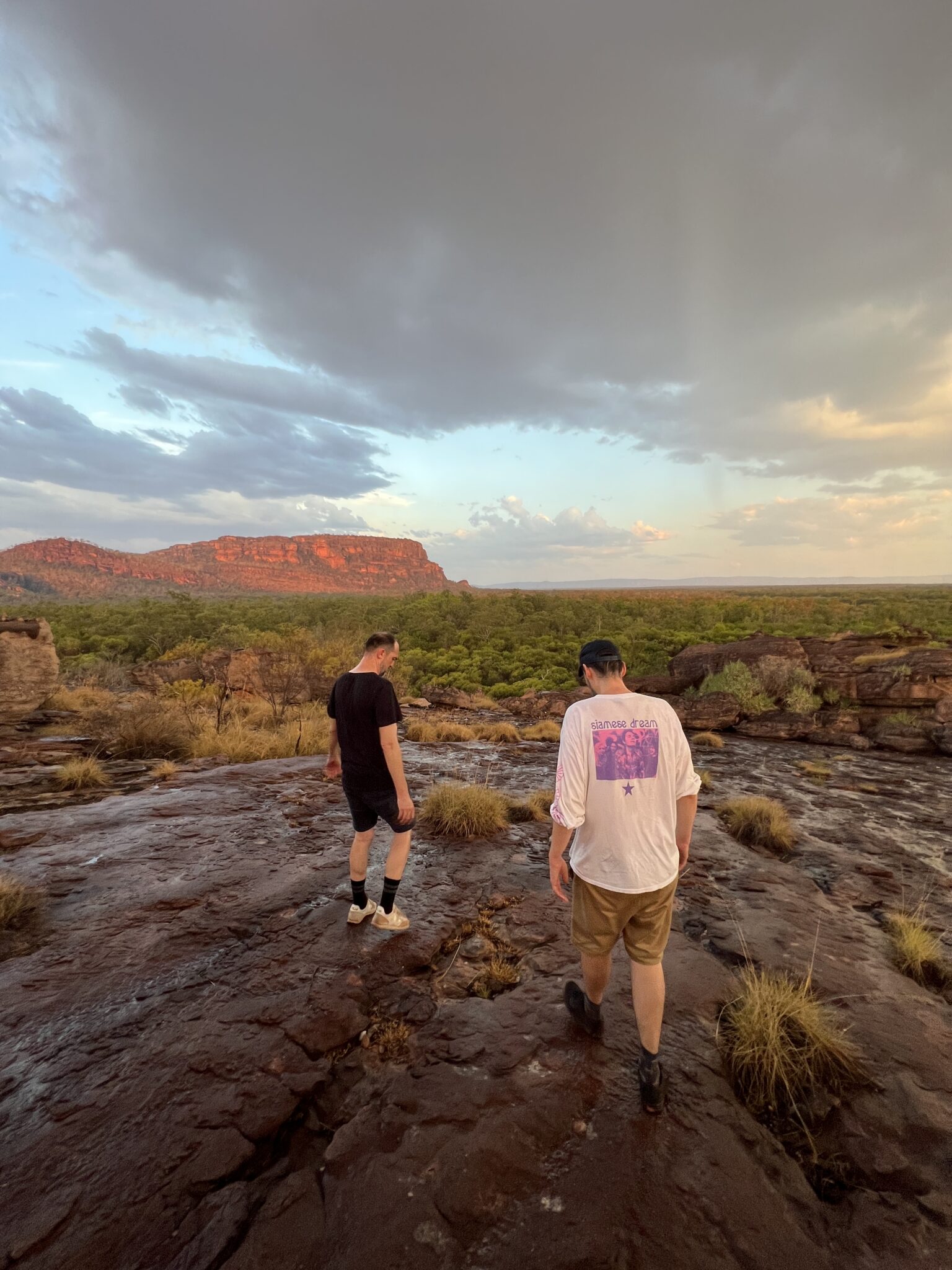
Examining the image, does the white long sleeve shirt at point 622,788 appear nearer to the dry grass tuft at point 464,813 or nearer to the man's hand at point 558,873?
the man's hand at point 558,873

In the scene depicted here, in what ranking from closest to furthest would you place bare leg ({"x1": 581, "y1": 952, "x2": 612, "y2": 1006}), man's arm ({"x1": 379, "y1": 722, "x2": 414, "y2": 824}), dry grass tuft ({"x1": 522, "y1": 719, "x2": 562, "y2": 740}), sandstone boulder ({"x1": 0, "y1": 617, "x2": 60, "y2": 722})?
bare leg ({"x1": 581, "y1": 952, "x2": 612, "y2": 1006}) < man's arm ({"x1": 379, "y1": 722, "x2": 414, "y2": 824}) < sandstone boulder ({"x1": 0, "y1": 617, "x2": 60, "y2": 722}) < dry grass tuft ({"x1": 522, "y1": 719, "x2": 562, "y2": 740})

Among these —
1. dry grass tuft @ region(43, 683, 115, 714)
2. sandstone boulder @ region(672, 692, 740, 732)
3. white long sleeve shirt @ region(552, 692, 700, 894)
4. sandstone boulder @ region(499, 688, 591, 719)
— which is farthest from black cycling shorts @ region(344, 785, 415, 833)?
sandstone boulder @ region(672, 692, 740, 732)

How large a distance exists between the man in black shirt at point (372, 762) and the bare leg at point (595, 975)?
4.43 feet

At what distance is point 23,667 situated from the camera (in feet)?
32.4

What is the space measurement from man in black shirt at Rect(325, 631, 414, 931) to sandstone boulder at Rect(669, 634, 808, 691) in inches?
552

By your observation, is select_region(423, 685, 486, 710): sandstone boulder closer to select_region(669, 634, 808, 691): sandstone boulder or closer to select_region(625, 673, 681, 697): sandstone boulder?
select_region(625, 673, 681, 697): sandstone boulder

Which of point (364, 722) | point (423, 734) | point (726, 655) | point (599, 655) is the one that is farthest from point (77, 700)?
point (726, 655)

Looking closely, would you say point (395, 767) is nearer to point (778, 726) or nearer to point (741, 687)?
point (778, 726)

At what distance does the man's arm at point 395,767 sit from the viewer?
3480mm

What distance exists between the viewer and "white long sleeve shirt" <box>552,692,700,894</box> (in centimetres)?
244

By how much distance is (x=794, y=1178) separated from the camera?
2.13 meters

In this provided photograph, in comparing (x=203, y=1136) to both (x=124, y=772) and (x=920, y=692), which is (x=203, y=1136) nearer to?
(x=124, y=772)

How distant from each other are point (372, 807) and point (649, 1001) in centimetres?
207

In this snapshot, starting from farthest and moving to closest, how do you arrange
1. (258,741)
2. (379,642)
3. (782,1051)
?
(258,741) → (379,642) → (782,1051)
